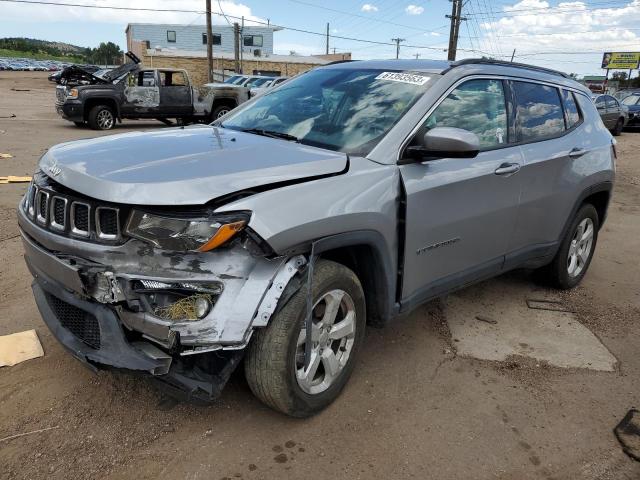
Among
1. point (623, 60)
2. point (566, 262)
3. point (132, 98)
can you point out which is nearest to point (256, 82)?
point (132, 98)

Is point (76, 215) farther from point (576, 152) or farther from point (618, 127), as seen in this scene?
point (618, 127)

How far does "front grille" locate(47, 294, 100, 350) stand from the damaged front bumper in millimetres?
28

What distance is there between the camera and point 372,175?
2.80 meters

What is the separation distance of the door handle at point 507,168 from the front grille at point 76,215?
2.40 metres

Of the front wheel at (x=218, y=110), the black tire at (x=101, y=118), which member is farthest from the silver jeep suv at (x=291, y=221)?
the front wheel at (x=218, y=110)

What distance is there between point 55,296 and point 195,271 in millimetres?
839

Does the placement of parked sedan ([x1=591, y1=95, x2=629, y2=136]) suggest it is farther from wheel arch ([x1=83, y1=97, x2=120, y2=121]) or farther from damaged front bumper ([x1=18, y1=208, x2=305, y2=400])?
damaged front bumper ([x1=18, y1=208, x2=305, y2=400])

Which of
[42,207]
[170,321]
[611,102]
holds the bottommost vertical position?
[170,321]

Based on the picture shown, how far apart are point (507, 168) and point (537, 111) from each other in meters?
0.78

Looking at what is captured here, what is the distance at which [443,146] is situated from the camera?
2832 mm

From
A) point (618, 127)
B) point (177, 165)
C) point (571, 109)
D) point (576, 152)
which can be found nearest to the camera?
point (177, 165)

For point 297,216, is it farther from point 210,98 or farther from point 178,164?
point 210,98

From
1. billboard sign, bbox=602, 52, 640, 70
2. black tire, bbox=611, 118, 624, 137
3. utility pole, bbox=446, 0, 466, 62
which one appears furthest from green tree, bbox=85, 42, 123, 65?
black tire, bbox=611, 118, 624, 137

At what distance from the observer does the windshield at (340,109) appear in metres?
3.09
